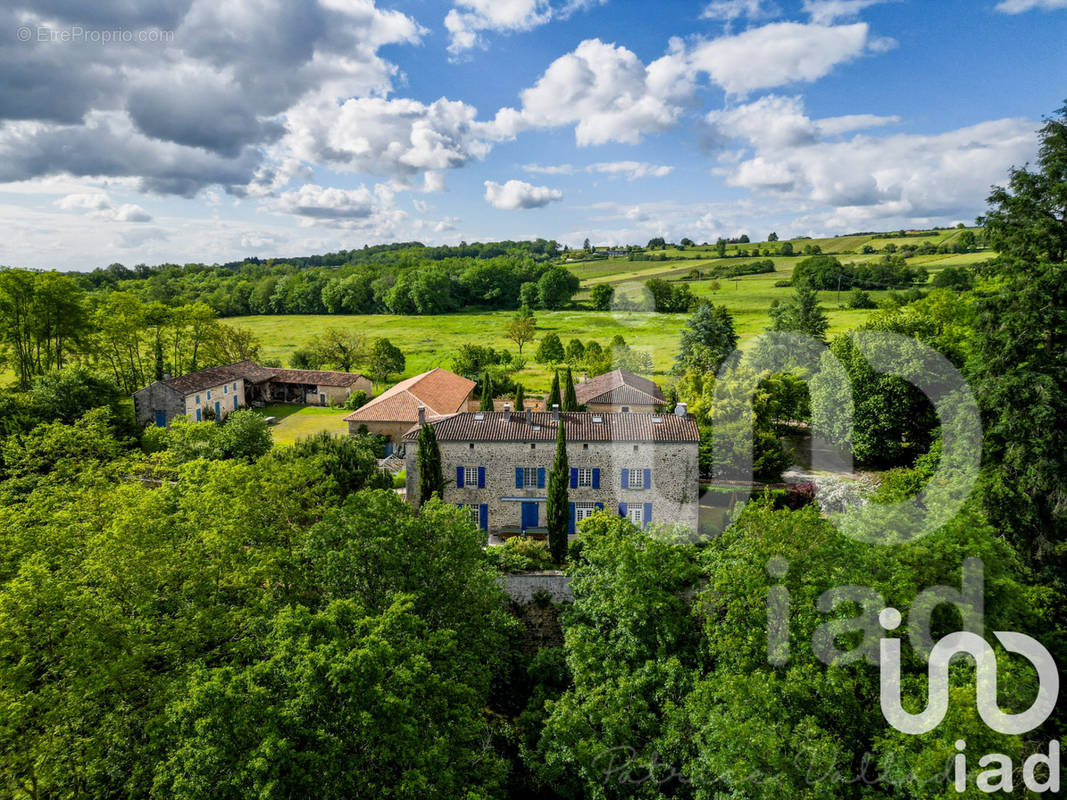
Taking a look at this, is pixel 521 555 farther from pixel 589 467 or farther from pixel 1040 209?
pixel 1040 209

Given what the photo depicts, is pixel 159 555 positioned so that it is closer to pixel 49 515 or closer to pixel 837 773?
pixel 49 515

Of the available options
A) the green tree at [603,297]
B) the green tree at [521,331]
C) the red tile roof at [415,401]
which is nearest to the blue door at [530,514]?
the red tile roof at [415,401]

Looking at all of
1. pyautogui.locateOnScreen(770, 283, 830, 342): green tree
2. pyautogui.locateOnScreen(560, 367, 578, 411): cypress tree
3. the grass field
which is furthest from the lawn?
pyautogui.locateOnScreen(770, 283, 830, 342): green tree

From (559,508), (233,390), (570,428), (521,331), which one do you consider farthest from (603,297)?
(559,508)

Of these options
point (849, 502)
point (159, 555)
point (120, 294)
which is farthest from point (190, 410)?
point (849, 502)

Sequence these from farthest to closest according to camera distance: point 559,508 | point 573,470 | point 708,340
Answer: point 708,340 < point 573,470 < point 559,508

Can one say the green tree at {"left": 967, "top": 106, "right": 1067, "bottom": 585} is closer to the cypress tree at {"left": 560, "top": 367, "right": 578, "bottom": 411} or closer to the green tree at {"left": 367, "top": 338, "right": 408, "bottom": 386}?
the cypress tree at {"left": 560, "top": 367, "right": 578, "bottom": 411}

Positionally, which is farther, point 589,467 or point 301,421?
point 301,421
